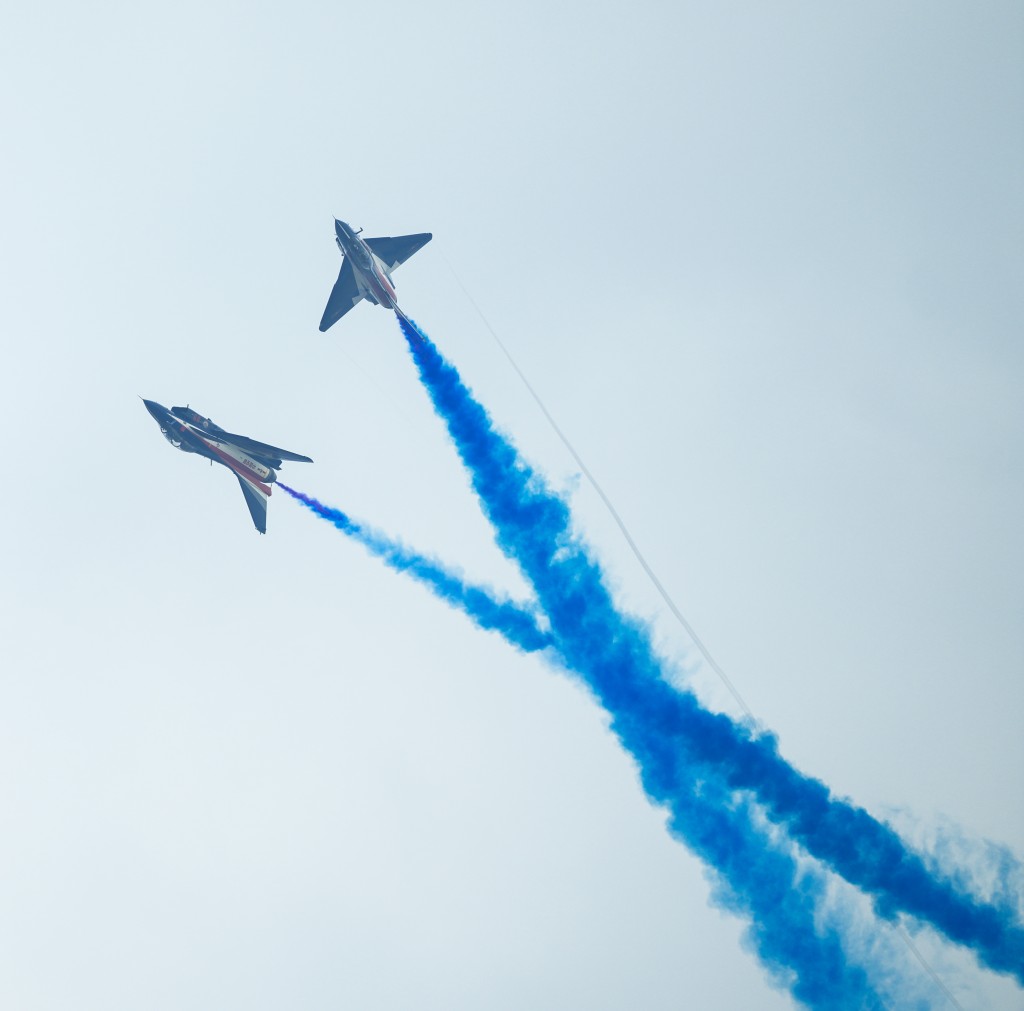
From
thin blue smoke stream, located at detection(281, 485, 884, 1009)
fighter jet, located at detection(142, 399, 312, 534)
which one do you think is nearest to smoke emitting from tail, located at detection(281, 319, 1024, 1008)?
thin blue smoke stream, located at detection(281, 485, 884, 1009)

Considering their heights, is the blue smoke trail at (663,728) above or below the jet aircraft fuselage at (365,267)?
below

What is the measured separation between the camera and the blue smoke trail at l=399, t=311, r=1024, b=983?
146 feet

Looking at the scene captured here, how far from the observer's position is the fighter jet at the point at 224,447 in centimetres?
5116

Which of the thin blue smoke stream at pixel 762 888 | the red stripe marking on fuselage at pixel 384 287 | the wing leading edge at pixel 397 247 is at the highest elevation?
the wing leading edge at pixel 397 247

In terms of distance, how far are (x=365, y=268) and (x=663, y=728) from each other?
32185 millimetres

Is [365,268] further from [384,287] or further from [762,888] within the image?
[762,888]

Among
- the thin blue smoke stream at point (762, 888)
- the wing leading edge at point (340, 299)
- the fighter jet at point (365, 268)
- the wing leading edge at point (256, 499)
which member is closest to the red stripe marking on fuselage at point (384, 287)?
the fighter jet at point (365, 268)

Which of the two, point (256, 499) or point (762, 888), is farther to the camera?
point (256, 499)

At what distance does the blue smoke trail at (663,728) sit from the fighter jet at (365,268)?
631cm

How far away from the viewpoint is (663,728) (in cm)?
4691

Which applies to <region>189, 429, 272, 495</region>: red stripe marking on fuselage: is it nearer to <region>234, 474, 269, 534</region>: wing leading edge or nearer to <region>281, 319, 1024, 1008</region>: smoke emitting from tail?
<region>234, 474, 269, 534</region>: wing leading edge

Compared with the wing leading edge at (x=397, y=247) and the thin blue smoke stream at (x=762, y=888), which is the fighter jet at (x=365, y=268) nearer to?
the wing leading edge at (x=397, y=247)

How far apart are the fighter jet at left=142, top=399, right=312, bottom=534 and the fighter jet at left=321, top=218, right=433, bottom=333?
10.7 meters

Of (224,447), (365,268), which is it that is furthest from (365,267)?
Answer: (224,447)
